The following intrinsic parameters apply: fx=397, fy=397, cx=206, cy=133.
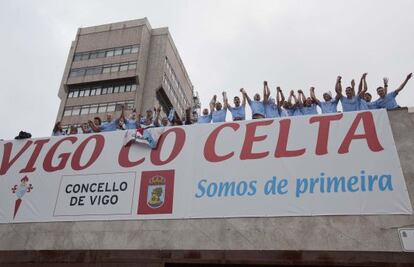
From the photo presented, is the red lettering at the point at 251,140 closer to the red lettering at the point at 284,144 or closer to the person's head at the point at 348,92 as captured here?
the red lettering at the point at 284,144

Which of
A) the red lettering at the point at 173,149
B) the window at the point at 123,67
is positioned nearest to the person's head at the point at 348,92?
the red lettering at the point at 173,149

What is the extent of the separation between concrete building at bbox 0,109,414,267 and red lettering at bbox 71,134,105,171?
1.44 metres

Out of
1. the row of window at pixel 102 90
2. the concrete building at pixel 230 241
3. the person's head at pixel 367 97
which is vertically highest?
the row of window at pixel 102 90

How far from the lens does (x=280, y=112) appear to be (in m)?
10.1

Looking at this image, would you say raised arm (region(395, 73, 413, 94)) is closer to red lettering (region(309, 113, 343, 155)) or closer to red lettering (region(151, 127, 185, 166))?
red lettering (region(309, 113, 343, 155))

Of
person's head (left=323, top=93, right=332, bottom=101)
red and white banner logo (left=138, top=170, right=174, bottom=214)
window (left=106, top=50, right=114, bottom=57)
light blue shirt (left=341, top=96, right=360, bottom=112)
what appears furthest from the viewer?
window (left=106, top=50, right=114, bottom=57)

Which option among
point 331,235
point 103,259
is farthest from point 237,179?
point 103,259

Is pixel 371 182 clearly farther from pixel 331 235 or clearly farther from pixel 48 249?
pixel 48 249

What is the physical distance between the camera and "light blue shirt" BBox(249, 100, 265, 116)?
10102 millimetres

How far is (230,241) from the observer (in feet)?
24.9

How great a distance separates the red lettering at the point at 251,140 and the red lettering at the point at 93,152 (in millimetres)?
3505

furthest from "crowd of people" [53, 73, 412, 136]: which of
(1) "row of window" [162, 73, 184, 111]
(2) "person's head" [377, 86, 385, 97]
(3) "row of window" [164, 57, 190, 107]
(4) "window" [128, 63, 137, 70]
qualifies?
(3) "row of window" [164, 57, 190, 107]

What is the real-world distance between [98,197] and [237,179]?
124 inches

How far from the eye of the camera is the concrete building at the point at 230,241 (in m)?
6.93
